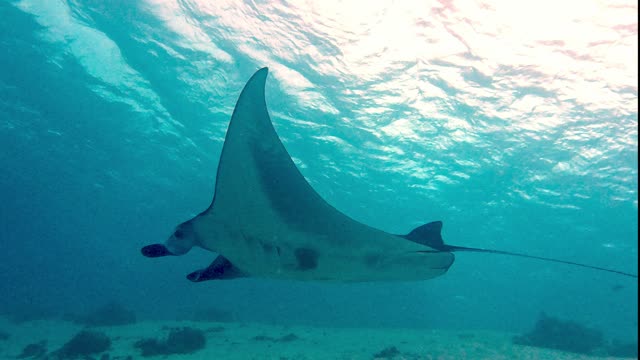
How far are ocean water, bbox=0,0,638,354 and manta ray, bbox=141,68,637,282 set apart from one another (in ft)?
26.4

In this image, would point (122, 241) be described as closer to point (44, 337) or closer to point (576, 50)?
point (44, 337)

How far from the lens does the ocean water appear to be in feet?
35.1

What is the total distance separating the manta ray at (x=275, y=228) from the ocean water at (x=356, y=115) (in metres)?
8.06

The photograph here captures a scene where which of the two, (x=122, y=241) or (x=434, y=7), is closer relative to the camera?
(x=434, y=7)

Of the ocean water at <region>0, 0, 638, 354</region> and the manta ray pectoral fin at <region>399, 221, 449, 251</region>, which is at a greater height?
the ocean water at <region>0, 0, 638, 354</region>

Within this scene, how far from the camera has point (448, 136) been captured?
653 inches

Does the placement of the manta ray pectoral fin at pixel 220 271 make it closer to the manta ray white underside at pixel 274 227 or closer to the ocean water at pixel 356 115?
the manta ray white underside at pixel 274 227

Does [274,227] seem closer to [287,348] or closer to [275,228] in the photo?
[275,228]

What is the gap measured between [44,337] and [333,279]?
2335cm

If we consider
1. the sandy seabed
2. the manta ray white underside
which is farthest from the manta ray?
the sandy seabed

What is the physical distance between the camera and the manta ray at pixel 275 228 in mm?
3613

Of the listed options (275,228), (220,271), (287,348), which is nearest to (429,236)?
(275,228)

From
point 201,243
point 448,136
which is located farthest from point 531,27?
point 201,243

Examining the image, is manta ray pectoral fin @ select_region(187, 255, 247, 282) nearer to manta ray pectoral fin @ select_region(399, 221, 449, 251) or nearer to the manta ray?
the manta ray
